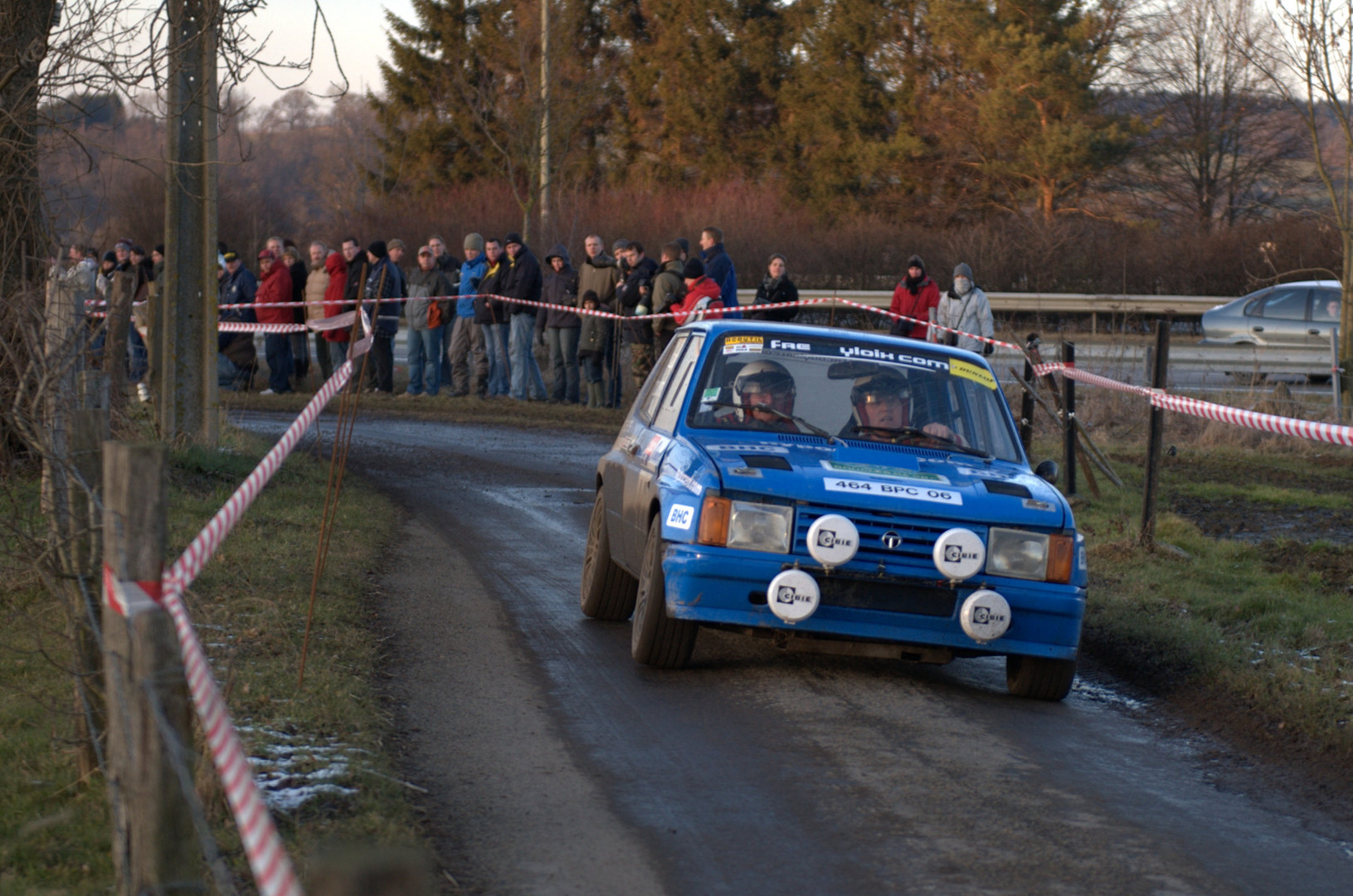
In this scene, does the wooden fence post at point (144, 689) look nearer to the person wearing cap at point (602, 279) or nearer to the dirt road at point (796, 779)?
the dirt road at point (796, 779)

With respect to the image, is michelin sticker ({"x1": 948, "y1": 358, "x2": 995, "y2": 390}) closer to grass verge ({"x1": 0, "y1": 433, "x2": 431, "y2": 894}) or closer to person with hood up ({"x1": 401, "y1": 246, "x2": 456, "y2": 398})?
grass verge ({"x1": 0, "y1": 433, "x2": 431, "y2": 894})

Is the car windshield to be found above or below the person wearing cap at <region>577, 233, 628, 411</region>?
below

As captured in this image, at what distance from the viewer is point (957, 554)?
639 centimetres

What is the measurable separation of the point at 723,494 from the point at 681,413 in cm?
116

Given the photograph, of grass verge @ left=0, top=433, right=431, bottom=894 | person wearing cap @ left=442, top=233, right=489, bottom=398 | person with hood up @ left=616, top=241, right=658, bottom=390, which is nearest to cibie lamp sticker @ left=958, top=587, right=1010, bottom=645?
grass verge @ left=0, top=433, right=431, bottom=894

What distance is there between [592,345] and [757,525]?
1314 centimetres

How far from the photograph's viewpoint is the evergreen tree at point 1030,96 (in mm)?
42969

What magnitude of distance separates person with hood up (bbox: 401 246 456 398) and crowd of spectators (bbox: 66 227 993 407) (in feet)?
0.07

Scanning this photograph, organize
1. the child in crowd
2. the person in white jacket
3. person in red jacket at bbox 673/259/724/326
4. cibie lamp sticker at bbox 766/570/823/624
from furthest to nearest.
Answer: the child in crowd → the person in white jacket → person in red jacket at bbox 673/259/724/326 → cibie lamp sticker at bbox 766/570/823/624

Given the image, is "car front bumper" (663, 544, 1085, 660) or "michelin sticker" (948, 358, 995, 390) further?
"michelin sticker" (948, 358, 995, 390)

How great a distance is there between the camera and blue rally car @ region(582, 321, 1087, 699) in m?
6.39

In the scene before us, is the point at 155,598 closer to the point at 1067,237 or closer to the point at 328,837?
the point at 328,837

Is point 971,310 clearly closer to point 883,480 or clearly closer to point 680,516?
point 883,480

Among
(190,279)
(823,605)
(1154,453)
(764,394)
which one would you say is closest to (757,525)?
(823,605)
